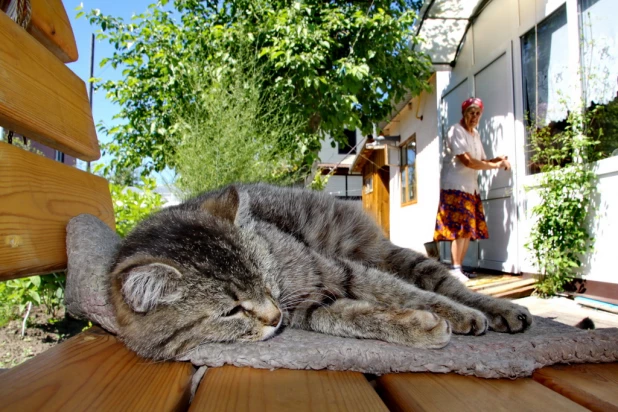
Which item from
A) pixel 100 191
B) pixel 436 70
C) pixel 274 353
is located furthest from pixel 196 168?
pixel 436 70

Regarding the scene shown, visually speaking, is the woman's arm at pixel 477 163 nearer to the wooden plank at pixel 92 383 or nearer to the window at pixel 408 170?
the wooden plank at pixel 92 383

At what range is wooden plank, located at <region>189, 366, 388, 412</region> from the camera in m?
0.71

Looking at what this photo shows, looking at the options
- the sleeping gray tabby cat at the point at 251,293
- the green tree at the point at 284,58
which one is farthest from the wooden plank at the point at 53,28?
the green tree at the point at 284,58

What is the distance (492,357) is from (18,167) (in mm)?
1304

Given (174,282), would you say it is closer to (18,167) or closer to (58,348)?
(58,348)

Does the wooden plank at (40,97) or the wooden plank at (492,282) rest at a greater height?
the wooden plank at (40,97)

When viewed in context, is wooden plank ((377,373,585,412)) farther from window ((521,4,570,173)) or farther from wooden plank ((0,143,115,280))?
window ((521,4,570,173))

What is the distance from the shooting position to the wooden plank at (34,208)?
1.04 metres

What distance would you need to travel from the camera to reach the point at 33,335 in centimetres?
284

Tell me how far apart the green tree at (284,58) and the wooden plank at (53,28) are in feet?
11.4

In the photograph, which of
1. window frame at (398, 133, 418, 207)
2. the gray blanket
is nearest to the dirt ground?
the gray blanket

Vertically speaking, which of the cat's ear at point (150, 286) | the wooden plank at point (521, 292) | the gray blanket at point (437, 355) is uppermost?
the cat's ear at point (150, 286)

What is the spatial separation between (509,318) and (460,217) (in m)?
3.42

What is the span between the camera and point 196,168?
14.4 feet
